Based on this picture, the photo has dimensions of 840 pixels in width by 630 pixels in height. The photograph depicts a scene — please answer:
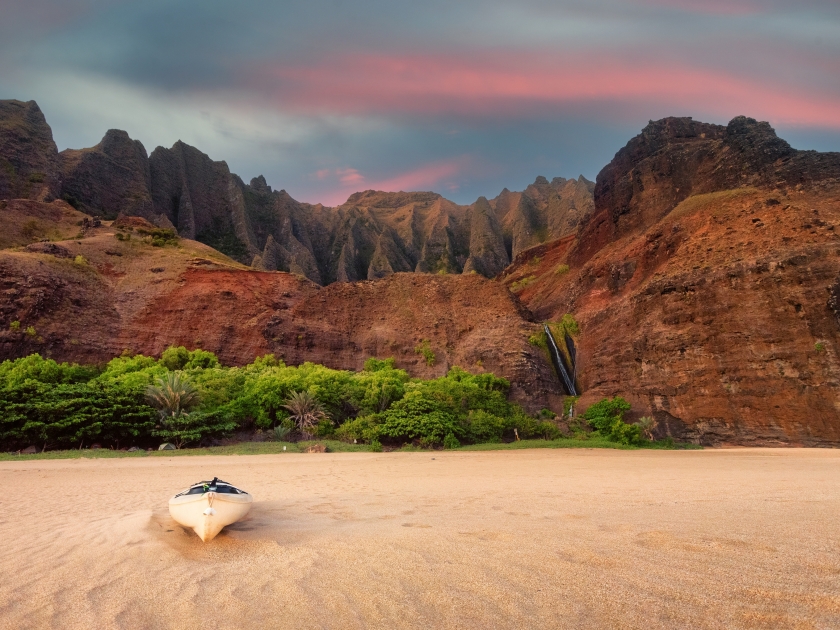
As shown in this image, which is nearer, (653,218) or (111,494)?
(111,494)

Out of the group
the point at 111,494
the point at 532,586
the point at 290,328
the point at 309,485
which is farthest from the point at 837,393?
the point at 290,328

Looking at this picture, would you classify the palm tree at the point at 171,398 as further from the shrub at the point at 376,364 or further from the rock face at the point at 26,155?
the rock face at the point at 26,155

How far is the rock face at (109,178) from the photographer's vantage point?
275ft

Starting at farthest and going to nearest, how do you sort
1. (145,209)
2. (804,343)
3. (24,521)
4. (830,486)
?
(145,209), (804,343), (830,486), (24,521)

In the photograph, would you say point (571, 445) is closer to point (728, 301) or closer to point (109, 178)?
point (728, 301)

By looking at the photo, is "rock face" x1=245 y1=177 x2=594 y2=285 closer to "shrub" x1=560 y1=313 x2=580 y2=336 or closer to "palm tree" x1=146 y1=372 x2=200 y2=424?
"shrub" x1=560 y1=313 x2=580 y2=336

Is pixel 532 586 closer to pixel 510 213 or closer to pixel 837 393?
pixel 837 393

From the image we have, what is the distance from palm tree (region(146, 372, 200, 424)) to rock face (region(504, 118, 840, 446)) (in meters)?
32.3

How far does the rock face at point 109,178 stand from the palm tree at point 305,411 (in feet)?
254

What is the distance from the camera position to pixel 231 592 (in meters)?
3.70

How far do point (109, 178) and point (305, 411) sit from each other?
86.8 m

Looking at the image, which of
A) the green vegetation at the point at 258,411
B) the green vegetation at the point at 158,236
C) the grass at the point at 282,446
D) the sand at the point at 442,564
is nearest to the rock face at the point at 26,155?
the green vegetation at the point at 158,236

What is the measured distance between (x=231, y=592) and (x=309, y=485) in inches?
318

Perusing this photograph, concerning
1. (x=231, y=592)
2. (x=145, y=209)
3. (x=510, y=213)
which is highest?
(x=510, y=213)
